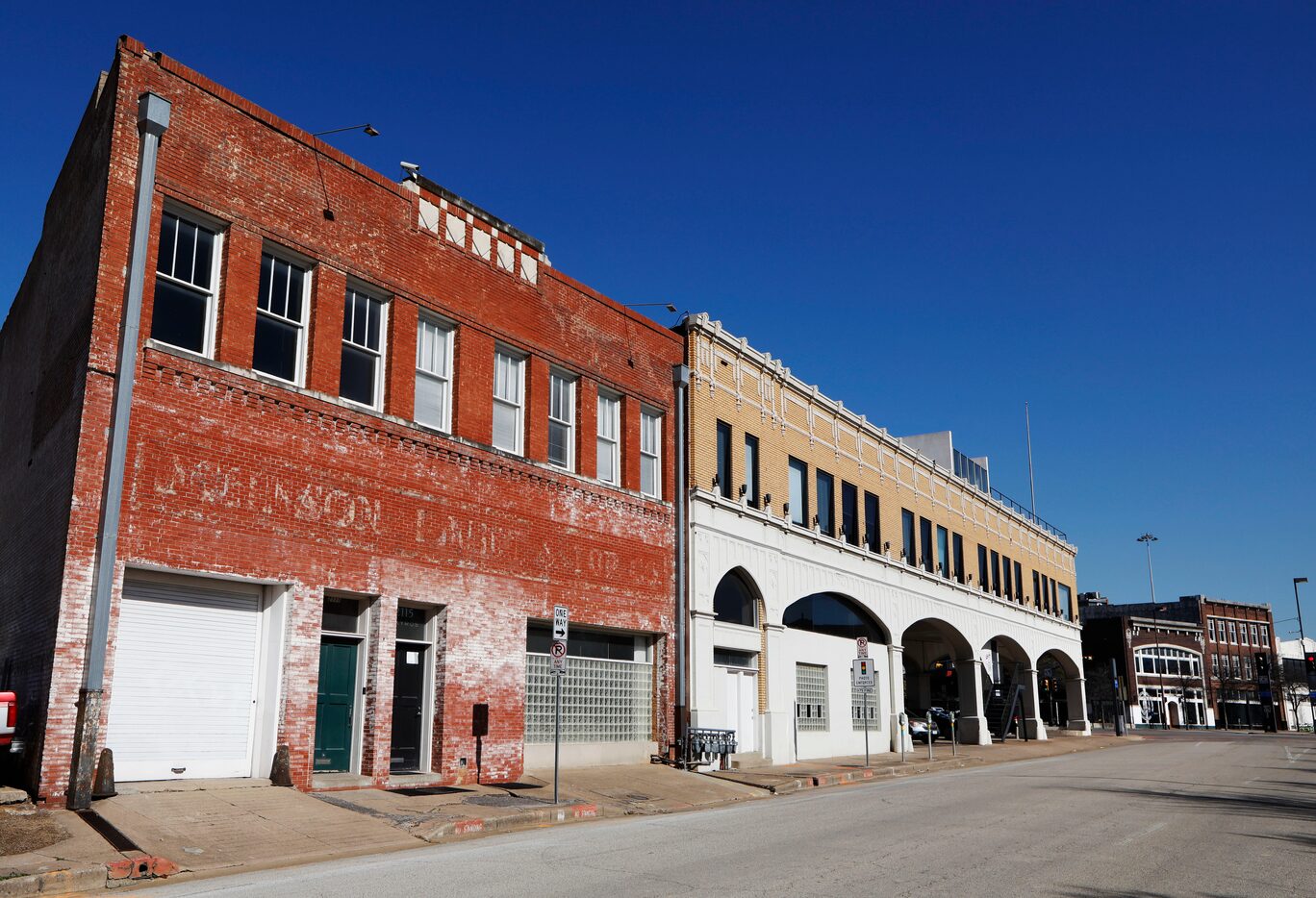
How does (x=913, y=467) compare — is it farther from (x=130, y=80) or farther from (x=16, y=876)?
(x=16, y=876)

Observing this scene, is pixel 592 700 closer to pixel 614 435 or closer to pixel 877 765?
pixel 614 435

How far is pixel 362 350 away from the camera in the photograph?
696 inches

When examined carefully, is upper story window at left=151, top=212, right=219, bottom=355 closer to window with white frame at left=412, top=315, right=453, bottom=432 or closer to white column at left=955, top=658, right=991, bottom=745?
window with white frame at left=412, top=315, right=453, bottom=432

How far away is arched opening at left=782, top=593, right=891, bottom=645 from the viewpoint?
28547mm

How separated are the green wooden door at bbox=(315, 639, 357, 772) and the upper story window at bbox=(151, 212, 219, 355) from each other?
4843 millimetres

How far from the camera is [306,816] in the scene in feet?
43.2

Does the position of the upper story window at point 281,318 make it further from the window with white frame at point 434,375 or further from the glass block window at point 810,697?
the glass block window at point 810,697

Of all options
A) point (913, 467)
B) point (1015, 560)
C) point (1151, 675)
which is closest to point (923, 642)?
point (1015, 560)

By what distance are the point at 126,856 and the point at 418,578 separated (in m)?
7.29

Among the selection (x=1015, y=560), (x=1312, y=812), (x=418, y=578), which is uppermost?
(x=1015, y=560)

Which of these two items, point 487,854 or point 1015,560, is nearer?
point 487,854

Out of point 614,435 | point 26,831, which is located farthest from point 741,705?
point 26,831

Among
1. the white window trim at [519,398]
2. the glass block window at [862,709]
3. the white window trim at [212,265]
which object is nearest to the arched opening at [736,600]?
the glass block window at [862,709]

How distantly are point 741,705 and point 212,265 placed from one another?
49.7 ft
